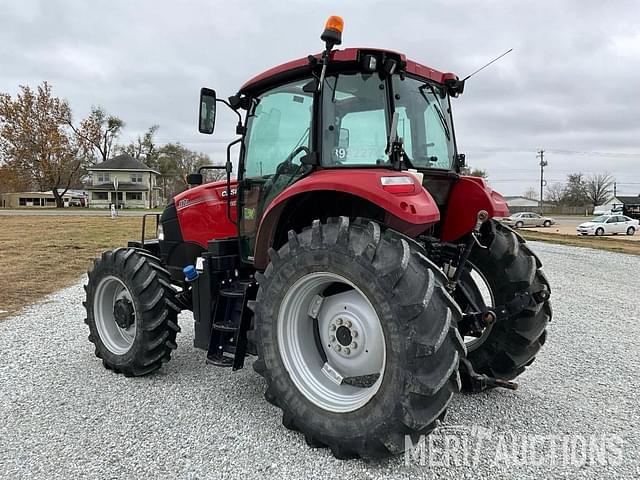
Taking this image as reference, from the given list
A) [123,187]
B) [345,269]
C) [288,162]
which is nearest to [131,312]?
[288,162]

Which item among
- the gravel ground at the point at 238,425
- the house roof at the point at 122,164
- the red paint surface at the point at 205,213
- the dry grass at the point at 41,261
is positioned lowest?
the gravel ground at the point at 238,425

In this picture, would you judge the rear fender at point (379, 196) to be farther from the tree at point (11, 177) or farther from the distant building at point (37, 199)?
the distant building at point (37, 199)

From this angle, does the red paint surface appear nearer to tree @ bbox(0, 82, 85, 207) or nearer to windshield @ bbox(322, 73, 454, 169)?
windshield @ bbox(322, 73, 454, 169)

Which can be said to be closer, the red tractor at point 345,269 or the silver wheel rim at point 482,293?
the red tractor at point 345,269

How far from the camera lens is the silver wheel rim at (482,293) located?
3912mm

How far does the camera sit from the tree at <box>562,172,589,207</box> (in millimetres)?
80312

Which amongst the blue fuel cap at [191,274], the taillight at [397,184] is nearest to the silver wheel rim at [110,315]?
the blue fuel cap at [191,274]

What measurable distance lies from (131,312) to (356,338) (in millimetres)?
2289

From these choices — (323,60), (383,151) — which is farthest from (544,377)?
(323,60)

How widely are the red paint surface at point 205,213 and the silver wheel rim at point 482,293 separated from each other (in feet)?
6.95

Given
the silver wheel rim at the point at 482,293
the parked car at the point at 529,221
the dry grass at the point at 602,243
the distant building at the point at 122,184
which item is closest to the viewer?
the silver wheel rim at the point at 482,293

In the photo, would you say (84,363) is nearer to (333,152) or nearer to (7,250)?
(333,152)

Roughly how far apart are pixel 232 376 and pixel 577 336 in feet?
14.1

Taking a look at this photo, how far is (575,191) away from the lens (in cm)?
8094
